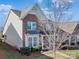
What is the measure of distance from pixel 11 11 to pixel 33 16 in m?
4.23

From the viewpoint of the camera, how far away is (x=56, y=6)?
77.2ft

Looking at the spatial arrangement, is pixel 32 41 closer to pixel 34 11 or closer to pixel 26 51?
pixel 26 51

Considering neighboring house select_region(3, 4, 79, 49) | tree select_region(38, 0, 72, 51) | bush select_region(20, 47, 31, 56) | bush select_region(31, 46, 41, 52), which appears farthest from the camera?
neighboring house select_region(3, 4, 79, 49)

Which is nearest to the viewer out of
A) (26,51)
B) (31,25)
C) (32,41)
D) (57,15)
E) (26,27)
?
(57,15)

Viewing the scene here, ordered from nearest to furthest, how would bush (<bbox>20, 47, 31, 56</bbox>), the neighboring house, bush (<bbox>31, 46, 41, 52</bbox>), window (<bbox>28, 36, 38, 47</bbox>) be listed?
bush (<bbox>20, 47, 31, 56</bbox>), bush (<bbox>31, 46, 41, 52</bbox>), the neighboring house, window (<bbox>28, 36, 38, 47</bbox>)

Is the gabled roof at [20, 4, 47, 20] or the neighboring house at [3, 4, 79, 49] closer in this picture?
the neighboring house at [3, 4, 79, 49]

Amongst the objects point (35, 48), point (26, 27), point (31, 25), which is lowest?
point (35, 48)

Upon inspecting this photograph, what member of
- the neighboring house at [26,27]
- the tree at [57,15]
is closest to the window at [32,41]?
the neighboring house at [26,27]

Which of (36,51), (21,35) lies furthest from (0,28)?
(36,51)

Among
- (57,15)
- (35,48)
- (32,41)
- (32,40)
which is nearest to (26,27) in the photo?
(32,40)

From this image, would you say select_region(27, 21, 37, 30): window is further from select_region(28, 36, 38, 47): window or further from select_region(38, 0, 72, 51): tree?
select_region(38, 0, 72, 51): tree

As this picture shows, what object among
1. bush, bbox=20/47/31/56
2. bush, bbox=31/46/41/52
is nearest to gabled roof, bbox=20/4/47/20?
bush, bbox=31/46/41/52

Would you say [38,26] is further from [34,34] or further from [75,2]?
[75,2]

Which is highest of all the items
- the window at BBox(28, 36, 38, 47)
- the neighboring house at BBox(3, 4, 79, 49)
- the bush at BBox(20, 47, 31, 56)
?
the neighboring house at BBox(3, 4, 79, 49)
